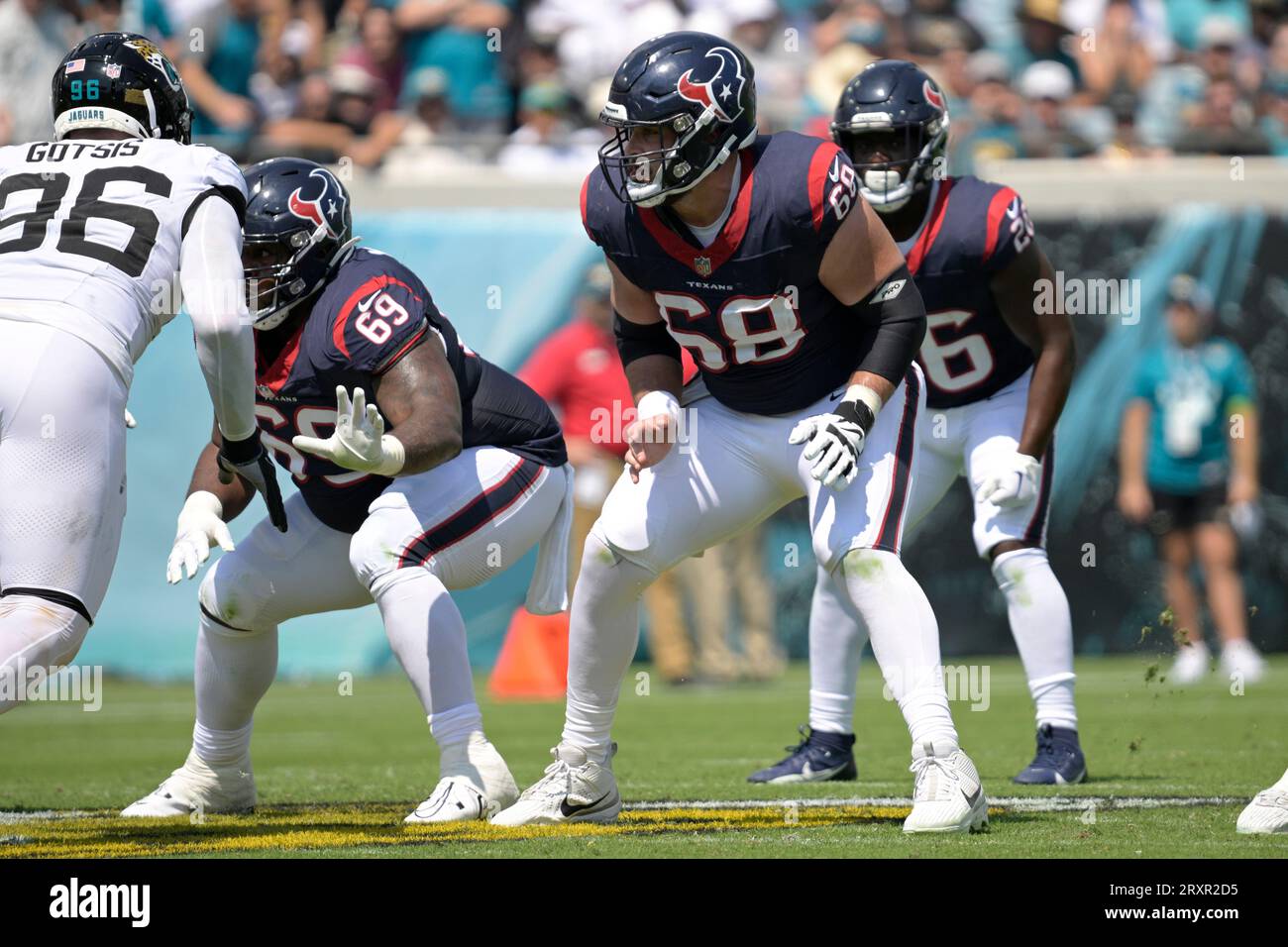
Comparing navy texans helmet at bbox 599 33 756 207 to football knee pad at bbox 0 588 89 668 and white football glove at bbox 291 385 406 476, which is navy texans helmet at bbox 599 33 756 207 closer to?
white football glove at bbox 291 385 406 476

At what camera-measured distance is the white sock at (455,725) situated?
4504mm

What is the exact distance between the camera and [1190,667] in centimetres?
998

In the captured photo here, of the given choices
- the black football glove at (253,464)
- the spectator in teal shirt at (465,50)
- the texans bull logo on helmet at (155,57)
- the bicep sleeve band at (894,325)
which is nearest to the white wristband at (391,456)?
the black football glove at (253,464)

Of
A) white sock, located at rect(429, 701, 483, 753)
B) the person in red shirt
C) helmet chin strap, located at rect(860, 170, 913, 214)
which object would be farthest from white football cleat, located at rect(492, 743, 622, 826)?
the person in red shirt

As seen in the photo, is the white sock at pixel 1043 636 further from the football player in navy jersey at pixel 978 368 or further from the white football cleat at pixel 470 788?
the white football cleat at pixel 470 788

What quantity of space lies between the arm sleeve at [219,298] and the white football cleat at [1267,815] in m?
2.60

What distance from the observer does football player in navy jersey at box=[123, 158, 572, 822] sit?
4.48m

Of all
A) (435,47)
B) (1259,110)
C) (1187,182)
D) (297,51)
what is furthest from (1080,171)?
(297,51)

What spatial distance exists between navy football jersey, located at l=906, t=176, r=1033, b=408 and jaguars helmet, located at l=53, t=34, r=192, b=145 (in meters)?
2.49

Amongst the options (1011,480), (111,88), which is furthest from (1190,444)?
(111,88)

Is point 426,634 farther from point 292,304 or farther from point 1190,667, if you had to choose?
point 1190,667

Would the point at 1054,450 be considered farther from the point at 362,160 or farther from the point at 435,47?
the point at 435,47

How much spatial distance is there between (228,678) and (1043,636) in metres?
2.58

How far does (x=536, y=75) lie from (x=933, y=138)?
7.07m
